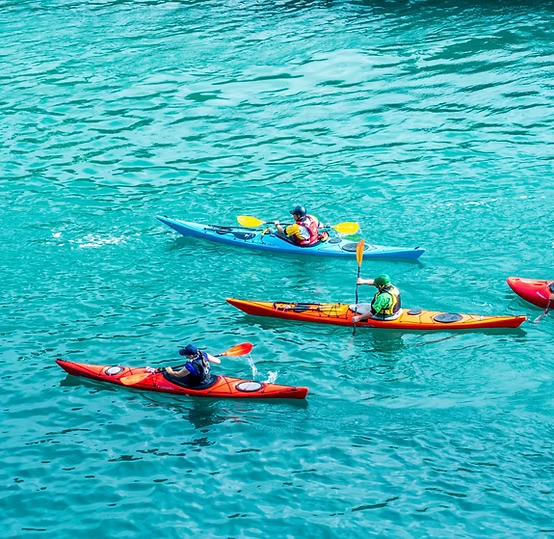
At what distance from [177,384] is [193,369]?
1.93ft

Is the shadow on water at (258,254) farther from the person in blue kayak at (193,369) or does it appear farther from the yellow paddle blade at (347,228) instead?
the person in blue kayak at (193,369)

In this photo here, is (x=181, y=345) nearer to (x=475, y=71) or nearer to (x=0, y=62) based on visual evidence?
(x=475, y=71)

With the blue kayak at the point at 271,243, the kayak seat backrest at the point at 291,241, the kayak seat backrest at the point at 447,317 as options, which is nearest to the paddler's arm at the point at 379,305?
the kayak seat backrest at the point at 447,317

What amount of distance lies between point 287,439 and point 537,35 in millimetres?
28448

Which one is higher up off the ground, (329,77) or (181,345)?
(329,77)

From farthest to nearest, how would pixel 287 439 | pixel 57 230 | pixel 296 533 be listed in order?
1. pixel 57 230
2. pixel 287 439
3. pixel 296 533

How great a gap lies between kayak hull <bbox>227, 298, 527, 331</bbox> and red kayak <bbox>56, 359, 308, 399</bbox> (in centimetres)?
301

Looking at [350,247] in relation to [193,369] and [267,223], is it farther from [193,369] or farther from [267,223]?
[193,369]

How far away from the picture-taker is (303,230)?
2458 cm

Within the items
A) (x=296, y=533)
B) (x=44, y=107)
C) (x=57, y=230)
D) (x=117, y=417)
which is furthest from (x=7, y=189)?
(x=296, y=533)

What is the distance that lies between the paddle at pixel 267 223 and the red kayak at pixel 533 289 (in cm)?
482

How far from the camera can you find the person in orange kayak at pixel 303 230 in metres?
24.5

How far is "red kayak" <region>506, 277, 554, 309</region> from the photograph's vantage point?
21.0m

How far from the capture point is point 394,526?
1503cm
